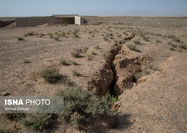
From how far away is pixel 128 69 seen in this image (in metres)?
9.73

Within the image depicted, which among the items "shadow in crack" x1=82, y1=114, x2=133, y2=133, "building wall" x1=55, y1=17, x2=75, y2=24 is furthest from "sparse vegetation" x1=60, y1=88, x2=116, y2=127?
"building wall" x1=55, y1=17, x2=75, y2=24

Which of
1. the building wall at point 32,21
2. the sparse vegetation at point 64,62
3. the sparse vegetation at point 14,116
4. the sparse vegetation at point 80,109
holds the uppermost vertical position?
the building wall at point 32,21

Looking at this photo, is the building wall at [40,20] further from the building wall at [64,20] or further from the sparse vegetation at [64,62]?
the sparse vegetation at [64,62]

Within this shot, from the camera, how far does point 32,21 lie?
33.2 meters

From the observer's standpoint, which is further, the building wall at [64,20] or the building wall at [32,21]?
the building wall at [64,20]

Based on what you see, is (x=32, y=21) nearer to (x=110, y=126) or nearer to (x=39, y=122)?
Result: (x=39, y=122)

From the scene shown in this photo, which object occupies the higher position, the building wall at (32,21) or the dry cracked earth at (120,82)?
the building wall at (32,21)

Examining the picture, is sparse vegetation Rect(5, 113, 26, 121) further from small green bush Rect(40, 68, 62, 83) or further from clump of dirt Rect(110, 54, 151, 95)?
clump of dirt Rect(110, 54, 151, 95)

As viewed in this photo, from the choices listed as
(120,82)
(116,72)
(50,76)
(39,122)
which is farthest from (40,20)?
(39,122)

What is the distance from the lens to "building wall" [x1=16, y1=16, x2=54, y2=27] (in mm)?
31603

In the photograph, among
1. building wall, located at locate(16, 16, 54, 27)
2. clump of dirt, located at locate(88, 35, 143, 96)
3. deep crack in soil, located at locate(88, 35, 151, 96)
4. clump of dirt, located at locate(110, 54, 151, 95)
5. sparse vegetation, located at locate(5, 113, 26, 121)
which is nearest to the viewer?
sparse vegetation, located at locate(5, 113, 26, 121)

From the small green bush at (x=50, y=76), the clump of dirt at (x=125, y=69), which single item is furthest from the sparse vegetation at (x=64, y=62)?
the clump of dirt at (x=125, y=69)

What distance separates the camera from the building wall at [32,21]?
104ft

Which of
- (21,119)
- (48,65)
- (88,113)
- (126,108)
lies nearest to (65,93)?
(88,113)
